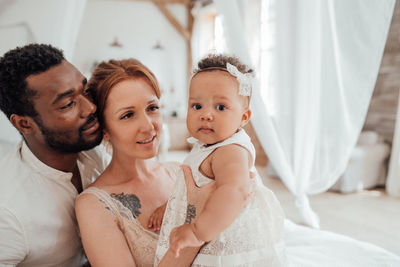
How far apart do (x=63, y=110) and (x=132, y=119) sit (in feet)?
0.81

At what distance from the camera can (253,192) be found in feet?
3.11

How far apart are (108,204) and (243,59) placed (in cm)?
118

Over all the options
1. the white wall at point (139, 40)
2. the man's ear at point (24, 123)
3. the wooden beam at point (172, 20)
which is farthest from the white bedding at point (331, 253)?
the wooden beam at point (172, 20)

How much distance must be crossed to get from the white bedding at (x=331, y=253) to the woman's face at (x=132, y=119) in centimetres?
71

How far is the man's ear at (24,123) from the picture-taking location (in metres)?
1.12

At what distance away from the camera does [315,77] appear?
1962 mm

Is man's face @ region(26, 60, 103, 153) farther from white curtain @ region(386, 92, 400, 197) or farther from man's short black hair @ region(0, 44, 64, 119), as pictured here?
white curtain @ region(386, 92, 400, 197)

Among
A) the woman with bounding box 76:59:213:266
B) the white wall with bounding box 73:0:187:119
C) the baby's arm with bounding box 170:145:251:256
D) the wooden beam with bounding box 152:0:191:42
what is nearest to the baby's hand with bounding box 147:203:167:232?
the woman with bounding box 76:59:213:266

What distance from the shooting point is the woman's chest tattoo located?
1.14 meters

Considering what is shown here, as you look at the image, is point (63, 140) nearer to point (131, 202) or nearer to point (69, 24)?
point (131, 202)

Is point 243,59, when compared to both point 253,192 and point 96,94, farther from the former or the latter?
point 253,192

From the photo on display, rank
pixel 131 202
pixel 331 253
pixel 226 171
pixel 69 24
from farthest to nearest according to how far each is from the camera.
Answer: pixel 69 24 < pixel 331 253 < pixel 131 202 < pixel 226 171

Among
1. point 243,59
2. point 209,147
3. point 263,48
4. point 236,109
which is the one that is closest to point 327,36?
point 263,48

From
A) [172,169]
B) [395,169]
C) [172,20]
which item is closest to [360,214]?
[395,169]
